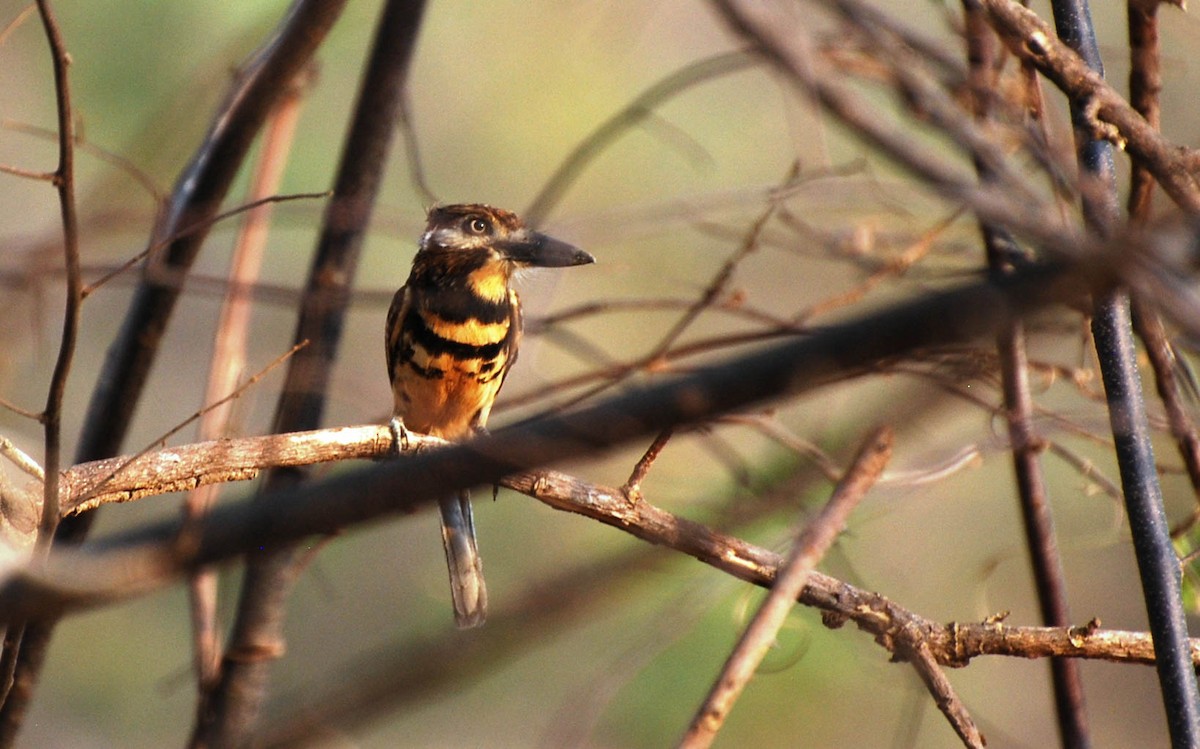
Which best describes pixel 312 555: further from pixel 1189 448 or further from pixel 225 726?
pixel 1189 448

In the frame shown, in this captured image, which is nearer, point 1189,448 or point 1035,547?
point 1189,448

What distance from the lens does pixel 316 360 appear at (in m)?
2.46

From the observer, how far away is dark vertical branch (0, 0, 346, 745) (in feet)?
6.97

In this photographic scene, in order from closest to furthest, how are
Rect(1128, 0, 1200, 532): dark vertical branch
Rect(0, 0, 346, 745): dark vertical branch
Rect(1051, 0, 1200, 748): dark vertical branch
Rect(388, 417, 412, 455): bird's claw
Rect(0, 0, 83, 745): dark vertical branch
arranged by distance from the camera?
1. Rect(0, 0, 83, 745): dark vertical branch
2. Rect(1051, 0, 1200, 748): dark vertical branch
3. Rect(1128, 0, 1200, 532): dark vertical branch
4. Rect(388, 417, 412, 455): bird's claw
5. Rect(0, 0, 346, 745): dark vertical branch

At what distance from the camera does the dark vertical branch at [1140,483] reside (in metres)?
1.39

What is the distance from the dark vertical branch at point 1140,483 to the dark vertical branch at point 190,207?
A: 127 cm

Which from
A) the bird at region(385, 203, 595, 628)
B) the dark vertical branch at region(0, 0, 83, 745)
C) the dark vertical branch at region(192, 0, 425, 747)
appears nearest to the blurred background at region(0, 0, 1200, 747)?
the bird at region(385, 203, 595, 628)

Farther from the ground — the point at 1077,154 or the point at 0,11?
the point at 1077,154

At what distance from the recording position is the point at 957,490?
17.2 ft

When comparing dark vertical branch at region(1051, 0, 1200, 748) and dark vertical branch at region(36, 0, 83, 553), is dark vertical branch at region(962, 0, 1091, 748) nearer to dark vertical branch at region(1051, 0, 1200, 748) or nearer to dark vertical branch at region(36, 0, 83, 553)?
dark vertical branch at region(1051, 0, 1200, 748)

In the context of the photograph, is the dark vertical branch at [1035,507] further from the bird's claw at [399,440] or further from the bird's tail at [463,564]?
the bird's tail at [463,564]

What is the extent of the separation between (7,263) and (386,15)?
3.07 feet

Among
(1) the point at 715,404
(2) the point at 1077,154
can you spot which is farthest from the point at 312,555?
(1) the point at 715,404

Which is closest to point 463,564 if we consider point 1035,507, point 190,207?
point 190,207
